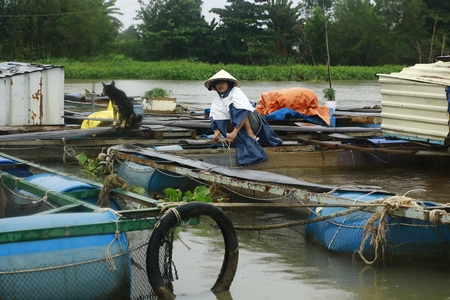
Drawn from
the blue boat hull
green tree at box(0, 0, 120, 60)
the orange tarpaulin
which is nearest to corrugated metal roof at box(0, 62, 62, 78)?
the orange tarpaulin

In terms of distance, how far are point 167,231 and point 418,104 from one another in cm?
545

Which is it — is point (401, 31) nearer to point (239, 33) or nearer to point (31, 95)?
point (239, 33)

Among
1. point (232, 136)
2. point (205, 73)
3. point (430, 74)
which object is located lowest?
point (232, 136)

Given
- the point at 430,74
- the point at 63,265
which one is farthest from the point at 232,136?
the point at 63,265

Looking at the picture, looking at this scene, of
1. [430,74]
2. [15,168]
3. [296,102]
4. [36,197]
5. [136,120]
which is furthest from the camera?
[296,102]

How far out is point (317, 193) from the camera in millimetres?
6152

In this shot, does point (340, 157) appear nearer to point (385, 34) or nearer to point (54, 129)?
point (54, 129)

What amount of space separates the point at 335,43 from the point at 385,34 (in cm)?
402

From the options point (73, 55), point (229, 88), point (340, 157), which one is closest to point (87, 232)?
point (229, 88)

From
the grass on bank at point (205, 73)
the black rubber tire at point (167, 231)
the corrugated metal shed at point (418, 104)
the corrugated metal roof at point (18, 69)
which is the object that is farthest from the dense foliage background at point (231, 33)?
the black rubber tire at point (167, 231)

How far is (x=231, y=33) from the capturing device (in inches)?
2162

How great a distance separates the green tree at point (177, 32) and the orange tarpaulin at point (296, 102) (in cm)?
4173

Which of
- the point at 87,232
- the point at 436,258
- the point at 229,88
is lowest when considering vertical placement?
the point at 436,258

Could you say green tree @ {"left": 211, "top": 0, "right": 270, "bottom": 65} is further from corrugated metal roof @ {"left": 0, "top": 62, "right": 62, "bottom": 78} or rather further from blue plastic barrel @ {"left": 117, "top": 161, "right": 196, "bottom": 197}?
blue plastic barrel @ {"left": 117, "top": 161, "right": 196, "bottom": 197}
